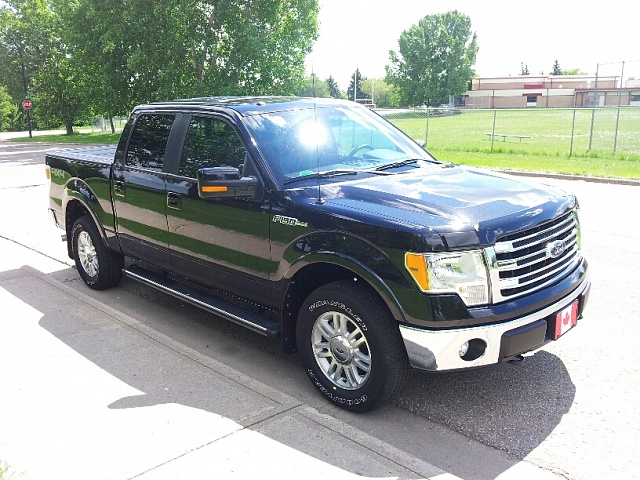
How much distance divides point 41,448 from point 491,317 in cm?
257

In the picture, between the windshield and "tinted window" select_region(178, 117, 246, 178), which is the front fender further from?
"tinted window" select_region(178, 117, 246, 178)

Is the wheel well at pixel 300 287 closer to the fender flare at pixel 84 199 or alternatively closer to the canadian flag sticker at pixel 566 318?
the canadian flag sticker at pixel 566 318

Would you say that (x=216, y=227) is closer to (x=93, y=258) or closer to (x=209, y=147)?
(x=209, y=147)

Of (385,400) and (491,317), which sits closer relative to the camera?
(491,317)

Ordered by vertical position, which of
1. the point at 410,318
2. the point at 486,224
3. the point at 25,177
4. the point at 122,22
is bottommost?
the point at 25,177

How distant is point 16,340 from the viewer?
198 inches

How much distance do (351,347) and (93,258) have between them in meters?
3.66

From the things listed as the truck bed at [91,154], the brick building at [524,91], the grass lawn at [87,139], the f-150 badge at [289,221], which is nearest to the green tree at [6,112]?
the grass lawn at [87,139]

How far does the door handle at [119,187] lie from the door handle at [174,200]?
85 centimetres

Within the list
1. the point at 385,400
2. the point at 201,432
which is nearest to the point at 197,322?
the point at 201,432

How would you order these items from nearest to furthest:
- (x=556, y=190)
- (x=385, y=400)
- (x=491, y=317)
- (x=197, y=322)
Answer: (x=491, y=317) → (x=385, y=400) → (x=556, y=190) → (x=197, y=322)

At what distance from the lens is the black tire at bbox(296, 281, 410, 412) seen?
3.50 metres

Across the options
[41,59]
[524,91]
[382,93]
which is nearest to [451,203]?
[41,59]

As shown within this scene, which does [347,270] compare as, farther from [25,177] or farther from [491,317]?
[25,177]
